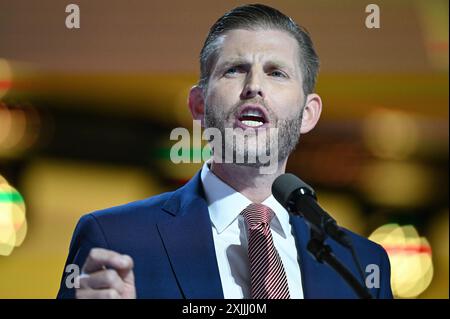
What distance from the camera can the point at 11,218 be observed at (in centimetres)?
205

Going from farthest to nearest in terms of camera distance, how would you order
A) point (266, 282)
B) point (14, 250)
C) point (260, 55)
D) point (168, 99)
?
point (168, 99)
point (14, 250)
point (260, 55)
point (266, 282)

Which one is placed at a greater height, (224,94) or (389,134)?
(224,94)

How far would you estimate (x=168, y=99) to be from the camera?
220 centimetres

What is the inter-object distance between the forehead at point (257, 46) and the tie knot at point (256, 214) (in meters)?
0.40

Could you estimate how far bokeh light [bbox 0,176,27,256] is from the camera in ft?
6.70

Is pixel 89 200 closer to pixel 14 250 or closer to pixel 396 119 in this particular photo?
pixel 14 250

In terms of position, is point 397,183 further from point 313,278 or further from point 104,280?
point 104,280

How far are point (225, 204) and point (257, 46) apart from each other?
1.45 feet

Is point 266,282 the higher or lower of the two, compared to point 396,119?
lower

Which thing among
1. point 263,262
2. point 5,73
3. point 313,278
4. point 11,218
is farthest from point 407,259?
point 5,73

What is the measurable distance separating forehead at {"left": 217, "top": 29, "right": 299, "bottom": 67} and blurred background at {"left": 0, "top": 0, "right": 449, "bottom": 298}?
183 millimetres

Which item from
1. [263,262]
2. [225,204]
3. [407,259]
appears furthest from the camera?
[407,259]

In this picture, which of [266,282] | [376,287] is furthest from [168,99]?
[376,287]

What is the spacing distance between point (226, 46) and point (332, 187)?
60cm
